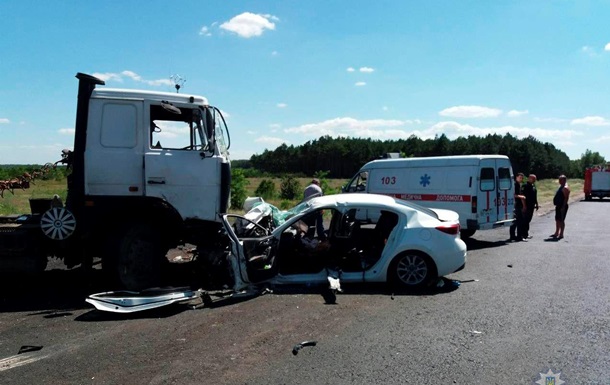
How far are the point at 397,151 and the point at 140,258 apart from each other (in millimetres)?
72563

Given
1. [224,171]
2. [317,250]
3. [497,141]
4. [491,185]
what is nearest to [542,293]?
[317,250]

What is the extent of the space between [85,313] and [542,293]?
6.48 m

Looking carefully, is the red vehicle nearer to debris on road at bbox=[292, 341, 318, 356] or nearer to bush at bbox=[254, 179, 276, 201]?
bush at bbox=[254, 179, 276, 201]

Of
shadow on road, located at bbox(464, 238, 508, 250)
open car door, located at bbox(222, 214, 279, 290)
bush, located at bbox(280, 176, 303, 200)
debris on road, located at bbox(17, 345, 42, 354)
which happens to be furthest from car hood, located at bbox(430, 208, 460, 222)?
bush, located at bbox(280, 176, 303, 200)

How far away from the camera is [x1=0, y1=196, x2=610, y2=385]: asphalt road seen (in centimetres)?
449

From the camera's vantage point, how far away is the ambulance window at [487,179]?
12.9m

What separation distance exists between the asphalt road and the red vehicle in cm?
3421

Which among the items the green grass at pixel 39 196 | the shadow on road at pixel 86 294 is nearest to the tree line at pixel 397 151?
the green grass at pixel 39 196

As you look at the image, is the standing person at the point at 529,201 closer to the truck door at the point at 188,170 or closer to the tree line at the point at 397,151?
the truck door at the point at 188,170

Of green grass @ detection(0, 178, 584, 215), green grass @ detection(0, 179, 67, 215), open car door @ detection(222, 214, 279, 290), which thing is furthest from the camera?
green grass @ detection(0, 178, 584, 215)

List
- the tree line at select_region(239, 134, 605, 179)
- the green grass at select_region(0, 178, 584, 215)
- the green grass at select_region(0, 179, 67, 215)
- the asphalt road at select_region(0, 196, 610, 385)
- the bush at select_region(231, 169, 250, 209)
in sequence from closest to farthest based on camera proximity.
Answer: the asphalt road at select_region(0, 196, 610, 385) < the green grass at select_region(0, 179, 67, 215) < the green grass at select_region(0, 178, 584, 215) < the bush at select_region(231, 169, 250, 209) < the tree line at select_region(239, 134, 605, 179)

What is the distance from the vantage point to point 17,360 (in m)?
4.93

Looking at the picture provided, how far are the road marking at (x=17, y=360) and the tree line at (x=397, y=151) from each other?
68.5 m

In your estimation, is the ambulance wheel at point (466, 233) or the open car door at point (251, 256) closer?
the open car door at point (251, 256)
